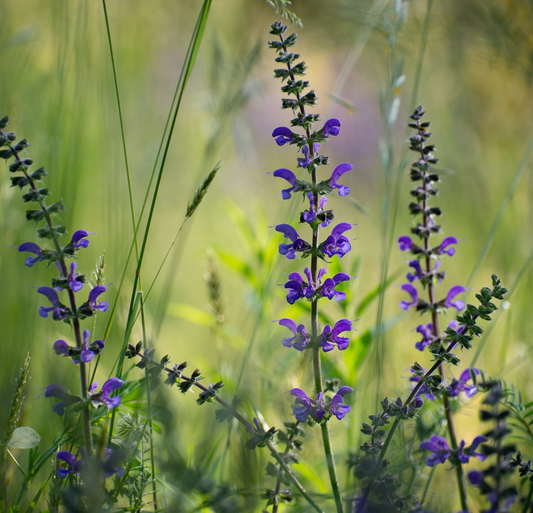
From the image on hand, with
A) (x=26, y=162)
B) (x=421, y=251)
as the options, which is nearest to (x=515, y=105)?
(x=421, y=251)

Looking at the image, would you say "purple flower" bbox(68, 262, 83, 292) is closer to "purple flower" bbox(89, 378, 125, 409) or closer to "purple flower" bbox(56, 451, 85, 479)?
"purple flower" bbox(89, 378, 125, 409)

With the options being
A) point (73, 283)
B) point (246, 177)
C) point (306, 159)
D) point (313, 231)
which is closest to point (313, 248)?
point (313, 231)

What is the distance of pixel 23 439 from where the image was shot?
143cm

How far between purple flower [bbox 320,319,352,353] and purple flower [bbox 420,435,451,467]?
0.40 meters

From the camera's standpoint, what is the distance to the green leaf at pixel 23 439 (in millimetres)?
1413

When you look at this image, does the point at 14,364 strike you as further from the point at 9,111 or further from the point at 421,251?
the point at 421,251

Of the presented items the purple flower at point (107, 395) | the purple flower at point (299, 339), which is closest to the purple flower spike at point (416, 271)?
the purple flower at point (299, 339)

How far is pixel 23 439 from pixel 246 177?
4488 mm

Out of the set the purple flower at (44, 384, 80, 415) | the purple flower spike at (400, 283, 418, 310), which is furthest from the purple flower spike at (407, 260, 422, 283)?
the purple flower at (44, 384, 80, 415)

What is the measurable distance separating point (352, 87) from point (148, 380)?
620 centimetres

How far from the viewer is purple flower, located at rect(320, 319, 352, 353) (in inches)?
58.0

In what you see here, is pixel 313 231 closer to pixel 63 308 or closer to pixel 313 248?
pixel 313 248

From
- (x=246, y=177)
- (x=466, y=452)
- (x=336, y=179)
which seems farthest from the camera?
(x=246, y=177)

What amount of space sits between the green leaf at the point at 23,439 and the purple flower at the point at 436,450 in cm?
113
